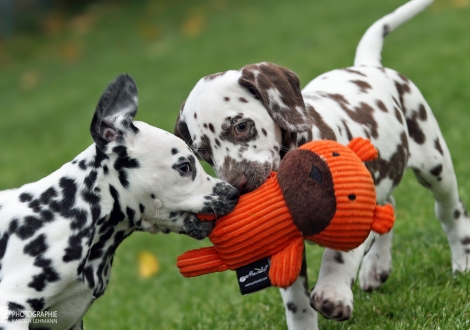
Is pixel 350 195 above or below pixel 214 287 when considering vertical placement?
above

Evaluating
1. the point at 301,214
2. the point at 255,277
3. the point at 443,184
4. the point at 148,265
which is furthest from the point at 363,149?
the point at 148,265

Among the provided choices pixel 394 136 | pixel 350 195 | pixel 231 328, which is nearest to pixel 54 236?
pixel 350 195

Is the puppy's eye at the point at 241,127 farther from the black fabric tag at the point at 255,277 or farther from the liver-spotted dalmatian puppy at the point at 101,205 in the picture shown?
the black fabric tag at the point at 255,277

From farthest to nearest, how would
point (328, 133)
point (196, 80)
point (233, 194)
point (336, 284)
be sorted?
point (196, 80)
point (328, 133)
point (336, 284)
point (233, 194)

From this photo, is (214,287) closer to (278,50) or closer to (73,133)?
(73,133)

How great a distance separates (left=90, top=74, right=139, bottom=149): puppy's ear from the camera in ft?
15.3

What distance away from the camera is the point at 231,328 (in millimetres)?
6062

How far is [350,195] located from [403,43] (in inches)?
459

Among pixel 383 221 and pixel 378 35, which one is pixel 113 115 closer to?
pixel 383 221

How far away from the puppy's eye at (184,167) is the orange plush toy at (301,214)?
327 millimetres

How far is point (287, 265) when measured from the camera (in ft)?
14.8

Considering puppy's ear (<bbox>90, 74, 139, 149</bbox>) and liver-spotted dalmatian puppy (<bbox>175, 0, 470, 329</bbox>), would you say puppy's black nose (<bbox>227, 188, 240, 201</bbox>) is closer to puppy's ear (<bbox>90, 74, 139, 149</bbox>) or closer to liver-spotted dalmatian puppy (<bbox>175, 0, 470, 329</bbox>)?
liver-spotted dalmatian puppy (<bbox>175, 0, 470, 329</bbox>)

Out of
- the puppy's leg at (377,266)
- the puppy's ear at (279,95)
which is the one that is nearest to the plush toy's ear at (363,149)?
the puppy's ear at (279,95)

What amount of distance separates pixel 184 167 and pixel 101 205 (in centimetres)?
50
